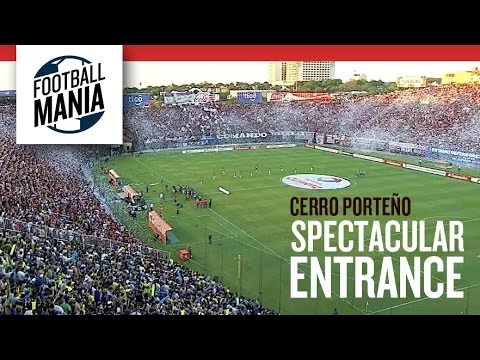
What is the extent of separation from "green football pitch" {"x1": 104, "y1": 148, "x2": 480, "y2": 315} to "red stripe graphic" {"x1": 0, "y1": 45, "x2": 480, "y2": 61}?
Result: 3365 mm

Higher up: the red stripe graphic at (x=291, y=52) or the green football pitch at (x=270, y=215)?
the red stripe graphic at (x=291, y=52)

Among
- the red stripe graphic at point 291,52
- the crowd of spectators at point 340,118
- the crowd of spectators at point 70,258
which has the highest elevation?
the red stripe graphic at point 291,52

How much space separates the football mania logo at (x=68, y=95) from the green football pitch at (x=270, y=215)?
2.04 m

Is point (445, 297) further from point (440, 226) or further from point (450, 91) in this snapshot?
point (450, 91)

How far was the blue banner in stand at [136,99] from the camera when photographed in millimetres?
14305

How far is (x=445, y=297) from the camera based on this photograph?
14.6 m

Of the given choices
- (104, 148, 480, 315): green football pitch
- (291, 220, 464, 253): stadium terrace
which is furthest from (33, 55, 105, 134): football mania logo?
(291, 220, 464, 253): stadium terrace

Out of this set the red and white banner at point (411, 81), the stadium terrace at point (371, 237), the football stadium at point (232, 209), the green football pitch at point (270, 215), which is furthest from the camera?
the red and white banner at point (411, 81)

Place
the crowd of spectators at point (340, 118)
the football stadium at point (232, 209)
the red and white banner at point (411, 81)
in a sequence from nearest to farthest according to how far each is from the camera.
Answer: the football stadium at point (232, 209) → the red and white banner at point (411, 81) → the crowd of spectators at point (340, 118)

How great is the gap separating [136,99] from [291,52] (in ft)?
12.6

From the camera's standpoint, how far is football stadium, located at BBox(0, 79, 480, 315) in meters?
14.0

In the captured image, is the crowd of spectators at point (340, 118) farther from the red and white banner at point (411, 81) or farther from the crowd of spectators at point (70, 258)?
the crowd of spectators at point (70, 258)

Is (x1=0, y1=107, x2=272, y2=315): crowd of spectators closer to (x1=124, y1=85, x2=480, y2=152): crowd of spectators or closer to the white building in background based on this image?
(x1=124, y1=85, x2=480, y2=152): crowd of spectators

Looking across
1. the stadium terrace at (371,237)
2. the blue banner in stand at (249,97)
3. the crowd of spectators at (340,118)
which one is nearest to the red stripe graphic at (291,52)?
the crowd of spectators at (340,118)
